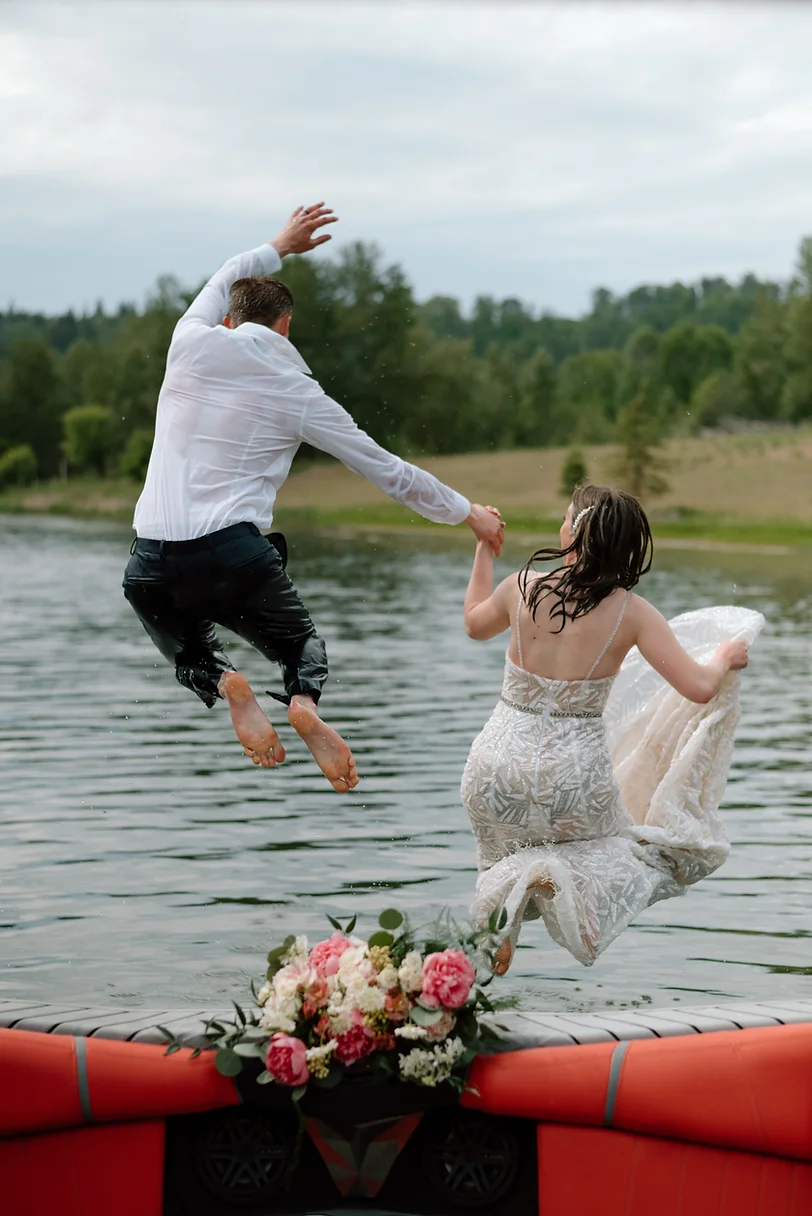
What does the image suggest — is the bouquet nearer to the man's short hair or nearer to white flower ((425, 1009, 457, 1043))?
white flower ((425, 1009, 457, 1043))

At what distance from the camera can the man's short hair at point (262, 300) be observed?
5840mm

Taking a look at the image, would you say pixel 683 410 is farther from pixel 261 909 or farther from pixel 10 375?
pixel 261 909

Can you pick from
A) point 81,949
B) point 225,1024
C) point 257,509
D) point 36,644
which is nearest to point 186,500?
point 257,509

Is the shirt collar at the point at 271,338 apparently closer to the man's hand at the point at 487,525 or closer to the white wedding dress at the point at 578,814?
the man's hand at the point at 487,525

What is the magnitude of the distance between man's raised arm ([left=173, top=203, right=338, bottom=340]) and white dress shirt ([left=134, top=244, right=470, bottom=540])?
0.08 ft

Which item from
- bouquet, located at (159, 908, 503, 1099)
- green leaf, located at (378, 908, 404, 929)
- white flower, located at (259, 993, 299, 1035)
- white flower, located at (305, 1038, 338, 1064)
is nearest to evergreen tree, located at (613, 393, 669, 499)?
green leaf, located at (378, 908, 404, 929)

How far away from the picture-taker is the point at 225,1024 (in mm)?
4844

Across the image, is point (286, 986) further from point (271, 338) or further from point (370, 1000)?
point (271, 338)

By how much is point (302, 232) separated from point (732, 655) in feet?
7.01

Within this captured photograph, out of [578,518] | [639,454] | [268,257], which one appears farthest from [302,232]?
[639,454]

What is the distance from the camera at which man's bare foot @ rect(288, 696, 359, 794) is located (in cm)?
581

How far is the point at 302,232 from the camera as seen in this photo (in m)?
6.26

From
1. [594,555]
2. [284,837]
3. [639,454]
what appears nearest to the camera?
[594,555]

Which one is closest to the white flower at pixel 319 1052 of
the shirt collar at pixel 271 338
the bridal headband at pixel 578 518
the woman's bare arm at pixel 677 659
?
the woman's bare arm at pixel 677 659
